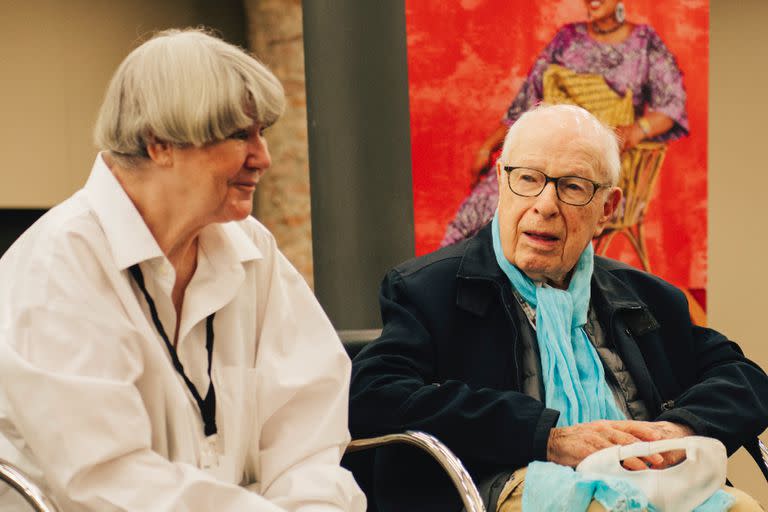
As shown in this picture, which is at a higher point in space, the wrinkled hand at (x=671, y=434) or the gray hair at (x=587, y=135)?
the gray hair at (x=587, y=135)

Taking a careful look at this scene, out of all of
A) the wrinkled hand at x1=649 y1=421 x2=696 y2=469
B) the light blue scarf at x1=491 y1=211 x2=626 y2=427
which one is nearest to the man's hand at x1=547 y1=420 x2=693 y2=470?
the wrinkled hand at x1=649 y1=421 x2=696 y2=469

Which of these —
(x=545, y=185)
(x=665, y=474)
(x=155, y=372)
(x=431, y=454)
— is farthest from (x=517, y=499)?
(x=155, y=372)

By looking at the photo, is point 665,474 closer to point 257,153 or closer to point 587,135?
point 587,135

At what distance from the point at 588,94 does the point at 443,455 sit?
2494 millimetres

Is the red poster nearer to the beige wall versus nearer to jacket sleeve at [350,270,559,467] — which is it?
the beige wall

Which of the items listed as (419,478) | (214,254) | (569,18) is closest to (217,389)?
(214,254)

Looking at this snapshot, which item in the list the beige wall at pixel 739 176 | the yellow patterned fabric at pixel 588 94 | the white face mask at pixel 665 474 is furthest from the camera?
the beige wall at pixel 739 176

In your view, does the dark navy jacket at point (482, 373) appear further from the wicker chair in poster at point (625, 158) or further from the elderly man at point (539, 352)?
the wicker chair in poster at point (625, 158)

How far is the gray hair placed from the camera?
9.53 ft

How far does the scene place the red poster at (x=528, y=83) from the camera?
4.14 meters

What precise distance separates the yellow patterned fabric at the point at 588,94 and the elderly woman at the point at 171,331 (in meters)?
2.41

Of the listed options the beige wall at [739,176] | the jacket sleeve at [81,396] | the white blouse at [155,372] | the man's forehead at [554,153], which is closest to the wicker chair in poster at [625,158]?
the beige wall at [739,176]

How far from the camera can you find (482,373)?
9.04 feet

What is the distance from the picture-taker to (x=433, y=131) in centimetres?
417
